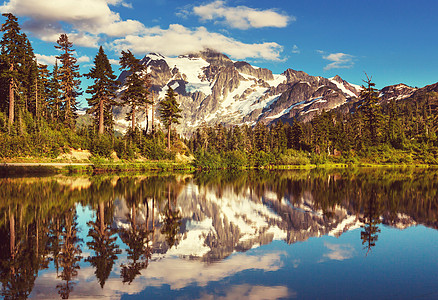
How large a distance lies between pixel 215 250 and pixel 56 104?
62059 millimetres

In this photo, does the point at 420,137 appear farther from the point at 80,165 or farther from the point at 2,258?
the point at 2,258

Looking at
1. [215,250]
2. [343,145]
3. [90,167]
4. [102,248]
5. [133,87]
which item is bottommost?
[215,250]

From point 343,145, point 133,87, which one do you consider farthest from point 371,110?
point 133,87

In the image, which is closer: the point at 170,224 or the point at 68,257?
the point at 68,257

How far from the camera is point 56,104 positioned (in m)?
64.1

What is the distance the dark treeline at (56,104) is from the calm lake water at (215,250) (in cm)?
3068

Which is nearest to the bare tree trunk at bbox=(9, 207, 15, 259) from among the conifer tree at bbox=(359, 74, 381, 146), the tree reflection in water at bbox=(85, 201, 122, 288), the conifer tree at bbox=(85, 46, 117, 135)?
the tree reflection in water at bbox=(85, 201, 122, 288)

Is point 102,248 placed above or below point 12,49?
below

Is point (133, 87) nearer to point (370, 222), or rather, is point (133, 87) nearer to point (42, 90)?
point (42, 90)

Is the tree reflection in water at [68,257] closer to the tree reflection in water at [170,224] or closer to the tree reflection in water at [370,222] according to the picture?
the tree reflection in water at [170,224]

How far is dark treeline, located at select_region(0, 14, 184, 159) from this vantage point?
1880 inches

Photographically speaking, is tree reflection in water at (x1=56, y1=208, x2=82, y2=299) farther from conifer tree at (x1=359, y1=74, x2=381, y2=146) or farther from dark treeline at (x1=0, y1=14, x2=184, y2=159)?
conifer tree at (x1=359, y1=74, x2=381, y2=146)

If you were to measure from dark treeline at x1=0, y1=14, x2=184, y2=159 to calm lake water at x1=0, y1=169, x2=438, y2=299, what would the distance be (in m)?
30.7

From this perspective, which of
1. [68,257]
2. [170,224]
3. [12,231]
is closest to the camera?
[68,257]
